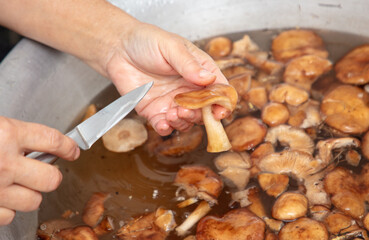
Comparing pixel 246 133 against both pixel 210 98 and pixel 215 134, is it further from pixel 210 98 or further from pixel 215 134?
pixel 210 98

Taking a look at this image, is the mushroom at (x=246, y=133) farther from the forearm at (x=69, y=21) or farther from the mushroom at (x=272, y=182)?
the forearm at (x=69, y=21)

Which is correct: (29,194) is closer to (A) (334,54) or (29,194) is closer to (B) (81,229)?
(B) (81,229)

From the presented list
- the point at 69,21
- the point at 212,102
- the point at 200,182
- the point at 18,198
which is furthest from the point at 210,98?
the point at 69,21

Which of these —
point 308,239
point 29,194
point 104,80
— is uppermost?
point 29,194

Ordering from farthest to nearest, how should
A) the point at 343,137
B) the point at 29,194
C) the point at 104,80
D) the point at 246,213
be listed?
the point at 104,80
the point at 343,137
the point at 246,213
the point at 29,194

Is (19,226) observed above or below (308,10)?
below

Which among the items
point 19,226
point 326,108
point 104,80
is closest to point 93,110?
point 104,80

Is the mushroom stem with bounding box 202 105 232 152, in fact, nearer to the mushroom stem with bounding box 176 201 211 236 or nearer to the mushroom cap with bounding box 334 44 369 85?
the mushroom stem with bounding box 176 201 211 236
